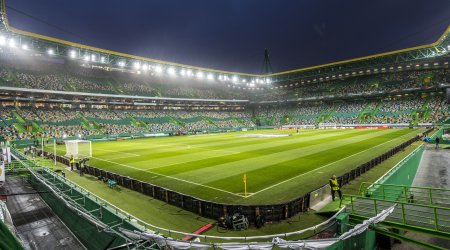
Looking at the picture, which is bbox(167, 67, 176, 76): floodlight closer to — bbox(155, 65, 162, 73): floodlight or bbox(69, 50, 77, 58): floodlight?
bbox(155, 65, 162, 73): floodlight

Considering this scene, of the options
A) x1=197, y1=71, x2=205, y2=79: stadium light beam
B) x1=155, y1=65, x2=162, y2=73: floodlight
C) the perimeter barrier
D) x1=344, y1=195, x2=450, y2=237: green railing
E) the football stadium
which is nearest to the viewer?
x1=344, y1=195, x2=450, y2=237: green railing

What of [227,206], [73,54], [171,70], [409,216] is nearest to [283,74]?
[171,70]

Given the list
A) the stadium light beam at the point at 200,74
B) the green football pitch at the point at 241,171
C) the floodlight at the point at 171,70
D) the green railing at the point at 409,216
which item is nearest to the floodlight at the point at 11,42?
the green football pitch at the point at 241,171

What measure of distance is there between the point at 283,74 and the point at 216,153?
75932mm

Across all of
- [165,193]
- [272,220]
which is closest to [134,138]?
[165,193]

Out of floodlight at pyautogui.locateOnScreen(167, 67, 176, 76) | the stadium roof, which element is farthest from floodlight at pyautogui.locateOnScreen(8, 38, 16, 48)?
floodlight at pyautogui.locateOnScreen(167, 67, 176, 76)

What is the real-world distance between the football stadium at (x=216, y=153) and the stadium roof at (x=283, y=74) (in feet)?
1.39

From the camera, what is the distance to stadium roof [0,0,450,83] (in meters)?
Answer: 52.1

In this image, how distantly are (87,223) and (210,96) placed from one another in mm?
89091

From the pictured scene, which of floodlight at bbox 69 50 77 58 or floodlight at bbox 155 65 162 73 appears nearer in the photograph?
floodlight at bbox 69 50 77 58

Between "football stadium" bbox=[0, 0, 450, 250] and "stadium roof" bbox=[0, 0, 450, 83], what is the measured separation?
42cm

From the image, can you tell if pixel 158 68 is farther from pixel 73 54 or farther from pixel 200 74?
pixel 73 54

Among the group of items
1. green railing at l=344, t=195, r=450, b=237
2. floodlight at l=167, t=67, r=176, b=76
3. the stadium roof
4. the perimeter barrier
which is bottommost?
the perimeter barrier

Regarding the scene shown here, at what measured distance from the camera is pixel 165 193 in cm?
1598
